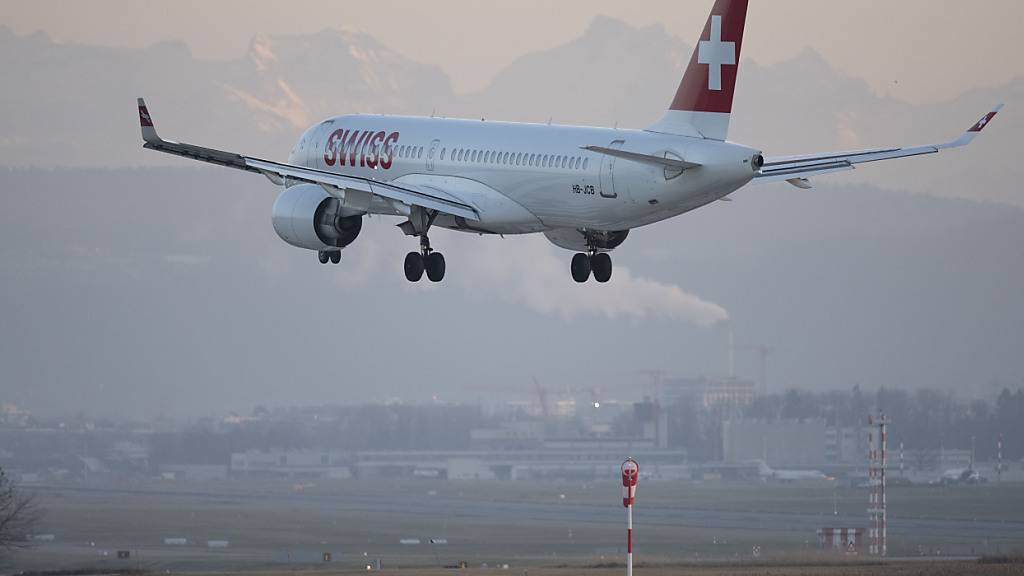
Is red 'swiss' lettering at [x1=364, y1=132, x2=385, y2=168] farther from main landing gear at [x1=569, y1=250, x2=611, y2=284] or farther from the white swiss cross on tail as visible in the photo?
the white swiss cross on tail

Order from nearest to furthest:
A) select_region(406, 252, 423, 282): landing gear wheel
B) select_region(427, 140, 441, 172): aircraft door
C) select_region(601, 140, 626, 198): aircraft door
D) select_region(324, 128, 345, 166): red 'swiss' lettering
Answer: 1. select_region(601, 140, 626, 198): aircraft door
2. select_region(406, 252, 423, 282): landing gear wheel
3. select_region(427, 140, 441, 172): aircraft door
4. select_region(324, 128, 345, 166): red 'swiss' lettering

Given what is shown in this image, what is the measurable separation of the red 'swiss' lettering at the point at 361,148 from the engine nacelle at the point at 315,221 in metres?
2.97

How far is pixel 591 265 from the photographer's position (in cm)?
7019

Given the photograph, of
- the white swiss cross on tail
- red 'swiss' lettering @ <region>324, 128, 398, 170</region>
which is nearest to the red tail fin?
the white swiss cross on tail

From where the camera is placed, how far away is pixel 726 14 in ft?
205

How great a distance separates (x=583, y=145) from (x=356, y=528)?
93605 millimetres

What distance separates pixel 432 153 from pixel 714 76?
494 inches

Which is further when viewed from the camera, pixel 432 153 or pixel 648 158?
pixel 432 153

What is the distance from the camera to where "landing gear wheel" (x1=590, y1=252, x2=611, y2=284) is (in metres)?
70.0

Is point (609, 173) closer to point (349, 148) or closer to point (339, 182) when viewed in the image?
point (339, 182)

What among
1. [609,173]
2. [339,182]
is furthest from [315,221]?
[609,173]

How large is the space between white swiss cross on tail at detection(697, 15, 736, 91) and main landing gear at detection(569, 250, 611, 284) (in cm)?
956

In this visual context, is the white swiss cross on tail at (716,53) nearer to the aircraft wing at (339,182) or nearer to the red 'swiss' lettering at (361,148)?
the aircraft wing at (339,182)

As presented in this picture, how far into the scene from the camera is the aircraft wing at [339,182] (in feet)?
204
